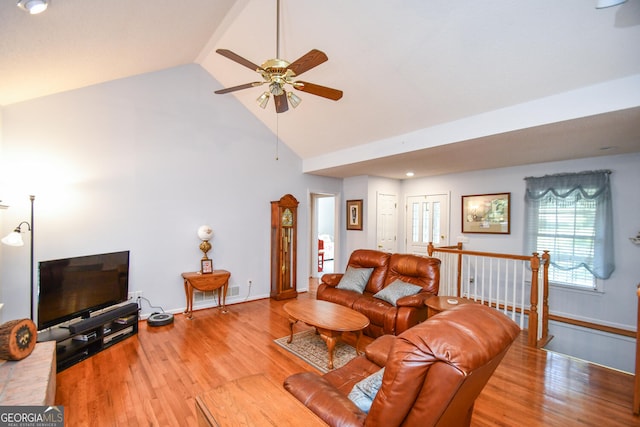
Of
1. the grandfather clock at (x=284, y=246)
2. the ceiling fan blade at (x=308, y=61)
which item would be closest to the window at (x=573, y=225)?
the grandfather clock at (x=284, y=246)

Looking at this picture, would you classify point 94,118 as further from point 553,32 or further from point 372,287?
point 553,32

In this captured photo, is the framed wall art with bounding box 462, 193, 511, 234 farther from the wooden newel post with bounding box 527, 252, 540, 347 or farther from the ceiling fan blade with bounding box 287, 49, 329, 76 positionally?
the ceiling fan blade with bounding box 287, 49, 329, 76

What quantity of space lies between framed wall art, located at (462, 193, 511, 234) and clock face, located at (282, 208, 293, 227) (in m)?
3.43

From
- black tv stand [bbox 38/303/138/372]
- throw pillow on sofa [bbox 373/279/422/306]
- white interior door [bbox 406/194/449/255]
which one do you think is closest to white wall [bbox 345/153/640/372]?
white interior door [bbox 406/194/449/255]

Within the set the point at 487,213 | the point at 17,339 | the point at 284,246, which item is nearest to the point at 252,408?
the point at 17,339

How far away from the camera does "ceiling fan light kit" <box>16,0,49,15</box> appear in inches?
62.7

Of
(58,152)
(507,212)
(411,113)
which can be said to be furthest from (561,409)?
(58,152)

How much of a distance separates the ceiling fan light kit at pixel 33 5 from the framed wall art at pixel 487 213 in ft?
19.9

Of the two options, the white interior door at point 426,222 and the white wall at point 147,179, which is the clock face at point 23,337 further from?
the white interior door at point 426,222

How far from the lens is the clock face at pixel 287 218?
16.4ft

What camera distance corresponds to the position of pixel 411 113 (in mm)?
3496

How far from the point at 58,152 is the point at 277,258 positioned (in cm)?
322

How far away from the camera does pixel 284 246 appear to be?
5062 millimetres

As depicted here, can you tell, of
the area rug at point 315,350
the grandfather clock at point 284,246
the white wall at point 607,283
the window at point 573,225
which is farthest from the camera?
the grandfather clock at point 284,246
